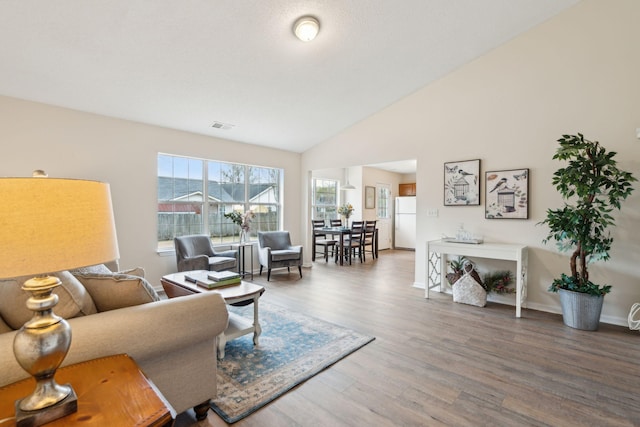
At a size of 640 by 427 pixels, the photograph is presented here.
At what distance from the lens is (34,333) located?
35.8 inches

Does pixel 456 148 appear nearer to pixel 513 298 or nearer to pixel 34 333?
pixel 513 298

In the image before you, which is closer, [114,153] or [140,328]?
[140,328]

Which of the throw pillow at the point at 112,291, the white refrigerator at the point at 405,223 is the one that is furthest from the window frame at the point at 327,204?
the throw pillow at the point at 112,291

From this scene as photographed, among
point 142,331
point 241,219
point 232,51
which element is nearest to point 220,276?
point 142,331

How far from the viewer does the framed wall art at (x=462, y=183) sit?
412 centimetres

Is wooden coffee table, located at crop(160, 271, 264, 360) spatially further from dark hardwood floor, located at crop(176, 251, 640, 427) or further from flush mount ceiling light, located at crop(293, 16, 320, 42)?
flush mount ceiling light, located at crop(293, 16, 320, 42)

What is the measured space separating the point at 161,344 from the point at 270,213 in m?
4.70

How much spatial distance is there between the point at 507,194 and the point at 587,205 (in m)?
0.89

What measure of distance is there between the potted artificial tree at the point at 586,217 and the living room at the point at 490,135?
0.36 metres

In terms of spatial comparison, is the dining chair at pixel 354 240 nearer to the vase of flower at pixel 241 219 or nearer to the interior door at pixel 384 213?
the interior door at pixel 384 213

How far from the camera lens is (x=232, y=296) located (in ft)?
8.33

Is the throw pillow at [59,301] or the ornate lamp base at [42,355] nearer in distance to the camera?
the ornate lamp base at [42,355]

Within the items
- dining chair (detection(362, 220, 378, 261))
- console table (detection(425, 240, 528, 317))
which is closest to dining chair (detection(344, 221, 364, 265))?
dining chair (detection(362, 220, 378, 261))

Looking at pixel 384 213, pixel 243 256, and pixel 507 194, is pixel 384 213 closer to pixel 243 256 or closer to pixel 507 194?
pixel 243 256
